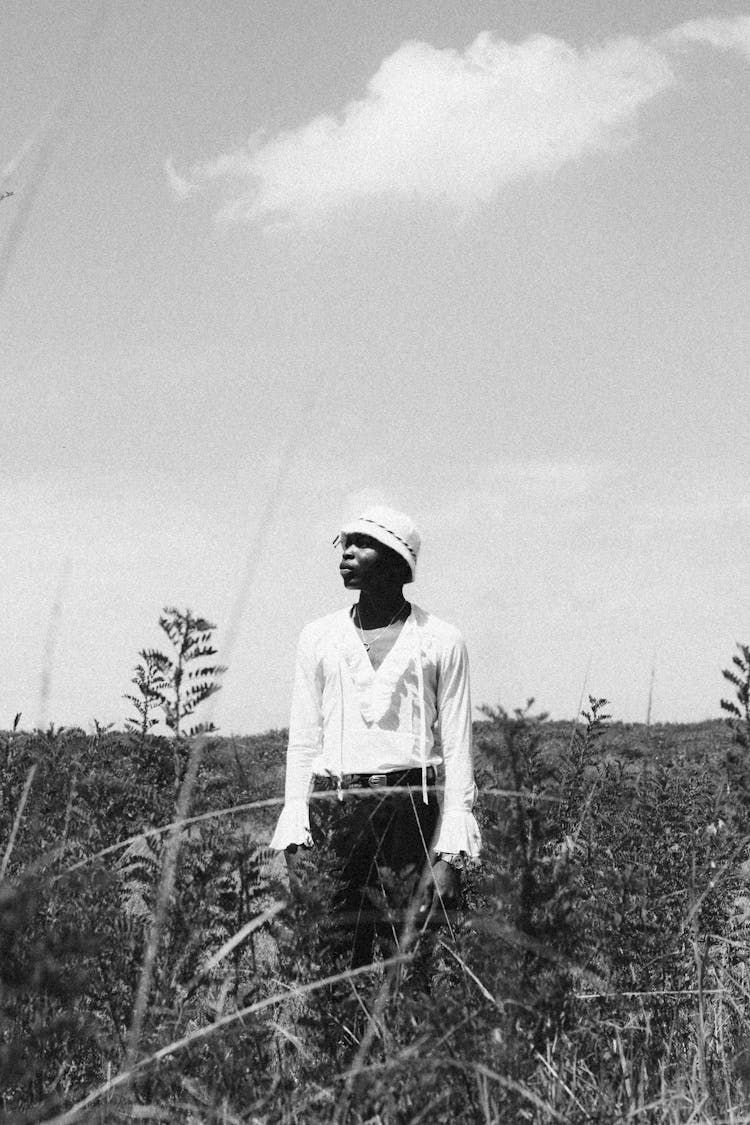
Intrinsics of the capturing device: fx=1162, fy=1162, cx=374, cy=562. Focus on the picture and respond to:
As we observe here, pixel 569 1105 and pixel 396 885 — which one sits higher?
pixel 396 885

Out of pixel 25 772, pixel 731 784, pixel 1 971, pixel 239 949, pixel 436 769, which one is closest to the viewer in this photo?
pixel 1 971

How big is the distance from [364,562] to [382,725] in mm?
624

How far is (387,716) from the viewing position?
14.4 feet

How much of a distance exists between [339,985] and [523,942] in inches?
34.5

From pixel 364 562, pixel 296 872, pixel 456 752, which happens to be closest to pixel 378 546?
pixel 364 562

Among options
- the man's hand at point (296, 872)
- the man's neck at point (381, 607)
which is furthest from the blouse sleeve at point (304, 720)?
the man's hand at point (296, 872)

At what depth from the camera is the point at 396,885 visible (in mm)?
3412

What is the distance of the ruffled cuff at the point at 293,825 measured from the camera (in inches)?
166

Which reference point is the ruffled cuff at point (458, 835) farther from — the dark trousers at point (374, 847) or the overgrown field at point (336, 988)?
the overgrown field at point (336, 988)

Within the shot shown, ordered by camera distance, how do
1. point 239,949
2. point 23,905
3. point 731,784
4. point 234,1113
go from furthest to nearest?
1. point 239,949
2. point 731,784
3. point 234,1113
4. point 23,905

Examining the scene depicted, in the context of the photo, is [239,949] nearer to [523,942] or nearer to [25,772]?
[523,942]

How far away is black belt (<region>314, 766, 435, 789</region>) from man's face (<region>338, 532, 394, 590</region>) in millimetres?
729

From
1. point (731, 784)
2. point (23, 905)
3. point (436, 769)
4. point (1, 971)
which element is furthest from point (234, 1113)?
point (436, 769)

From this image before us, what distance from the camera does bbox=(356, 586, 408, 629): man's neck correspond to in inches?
181
